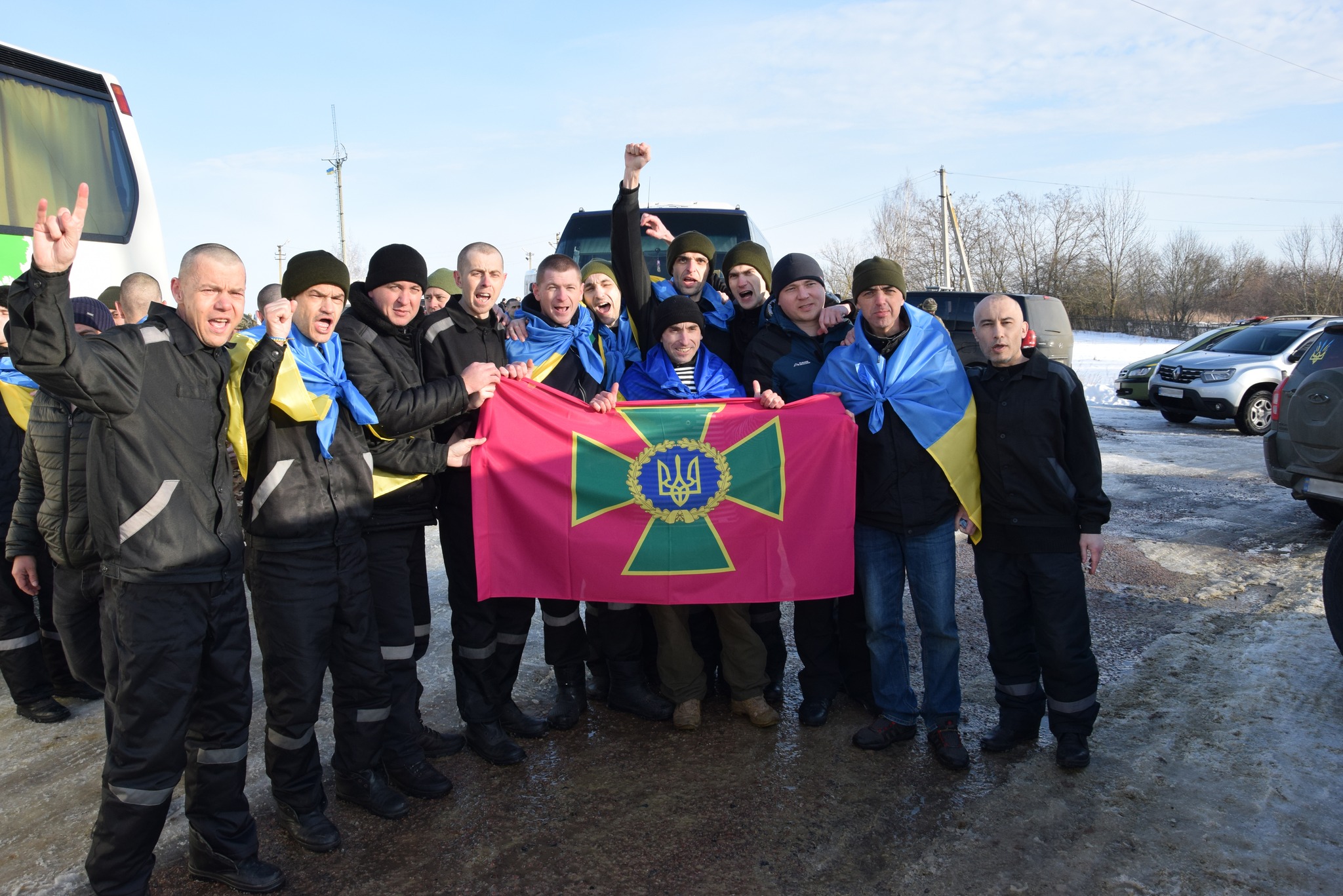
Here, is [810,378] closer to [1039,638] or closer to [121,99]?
[1039,638]

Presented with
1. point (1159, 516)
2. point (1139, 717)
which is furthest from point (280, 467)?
point (1159, 516)

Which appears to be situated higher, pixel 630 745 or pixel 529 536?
pixel 529 536

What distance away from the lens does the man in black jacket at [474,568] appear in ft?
13.5

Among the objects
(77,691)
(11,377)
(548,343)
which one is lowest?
(77,691)

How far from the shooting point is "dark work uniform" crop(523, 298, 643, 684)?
14.7ft

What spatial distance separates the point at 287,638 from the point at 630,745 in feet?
5.45

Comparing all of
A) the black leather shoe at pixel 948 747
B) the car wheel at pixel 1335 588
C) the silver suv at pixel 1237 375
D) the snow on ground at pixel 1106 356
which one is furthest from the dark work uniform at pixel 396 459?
the snow on ground at pixel 1106 356

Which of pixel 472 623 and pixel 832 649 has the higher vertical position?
pixel 472 623

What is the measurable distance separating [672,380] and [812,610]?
1.37m

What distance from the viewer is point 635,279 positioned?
16.1ft

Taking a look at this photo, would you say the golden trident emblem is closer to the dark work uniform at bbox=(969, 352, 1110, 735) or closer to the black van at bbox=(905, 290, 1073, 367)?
the dark work uniform at bbox=(969, 352, 1110, 735)

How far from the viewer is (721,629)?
14.5 ft

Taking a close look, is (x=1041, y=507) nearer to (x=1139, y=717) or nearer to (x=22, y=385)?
(x=1139, y=717)

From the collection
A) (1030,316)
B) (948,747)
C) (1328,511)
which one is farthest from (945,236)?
(948,747)
